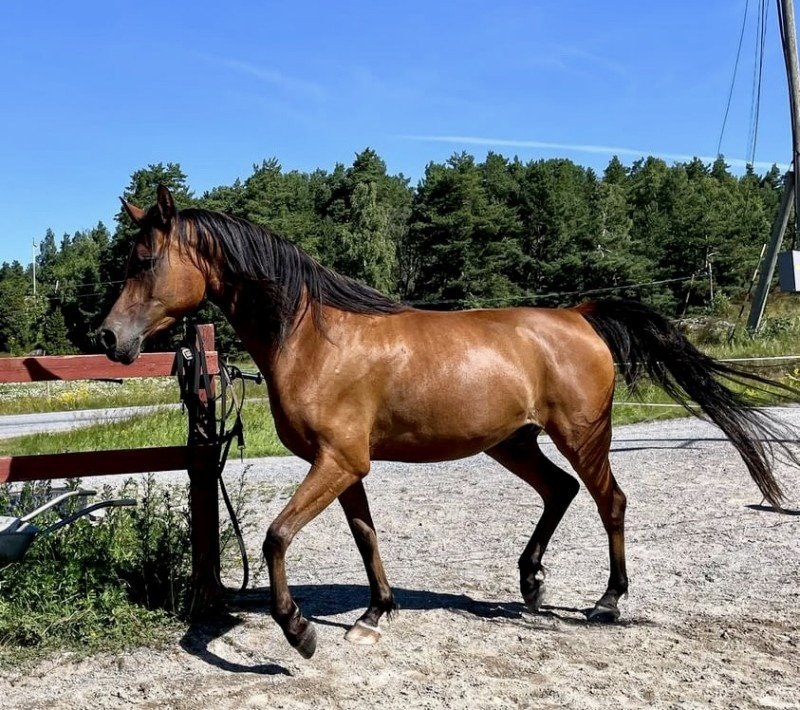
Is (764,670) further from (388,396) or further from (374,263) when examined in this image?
(374,263)

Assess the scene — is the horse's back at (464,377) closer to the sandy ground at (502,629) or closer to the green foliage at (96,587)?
the sandy ground at (502,629)

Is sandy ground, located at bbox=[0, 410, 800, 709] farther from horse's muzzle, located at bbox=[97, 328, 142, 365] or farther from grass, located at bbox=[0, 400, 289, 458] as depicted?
grass, located at bbox=[0, 400, 289, 458]

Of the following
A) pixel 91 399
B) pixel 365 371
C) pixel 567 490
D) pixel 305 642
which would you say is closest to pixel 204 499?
pixel 305 642

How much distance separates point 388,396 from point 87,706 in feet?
6.31

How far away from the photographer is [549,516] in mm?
4949

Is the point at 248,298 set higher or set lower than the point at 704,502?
higher

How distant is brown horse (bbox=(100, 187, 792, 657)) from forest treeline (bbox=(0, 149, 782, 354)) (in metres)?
47.8

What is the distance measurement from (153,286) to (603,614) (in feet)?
9.78

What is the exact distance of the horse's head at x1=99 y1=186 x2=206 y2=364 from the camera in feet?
12.5

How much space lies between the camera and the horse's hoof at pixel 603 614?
14.7 feet

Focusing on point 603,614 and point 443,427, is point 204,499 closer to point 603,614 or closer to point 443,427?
point 443,427

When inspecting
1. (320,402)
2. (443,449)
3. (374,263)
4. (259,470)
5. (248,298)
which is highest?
(374,263)

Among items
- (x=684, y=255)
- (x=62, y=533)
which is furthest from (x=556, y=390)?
(x=684, y=255)

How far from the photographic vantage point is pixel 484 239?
60875mm
